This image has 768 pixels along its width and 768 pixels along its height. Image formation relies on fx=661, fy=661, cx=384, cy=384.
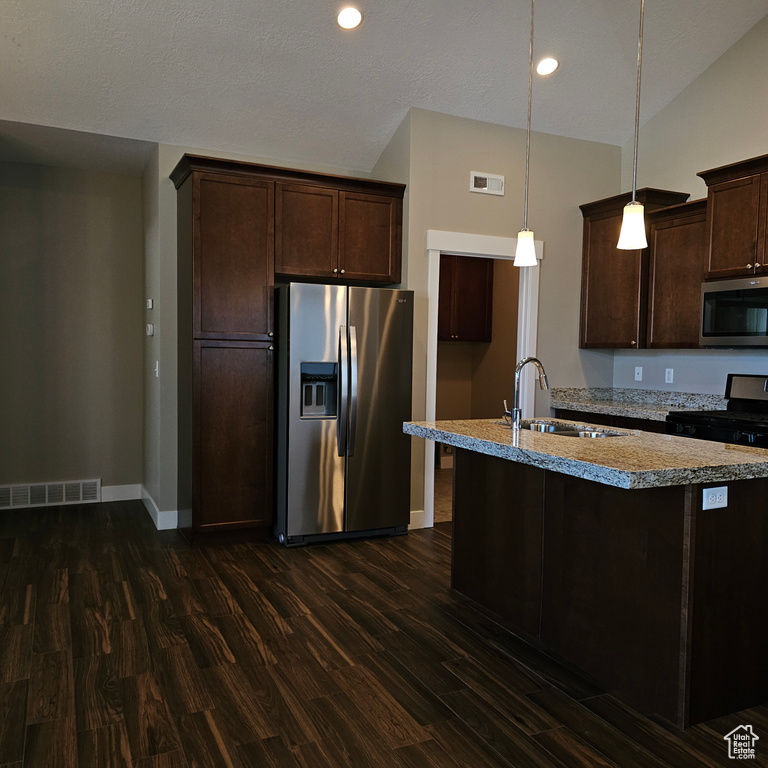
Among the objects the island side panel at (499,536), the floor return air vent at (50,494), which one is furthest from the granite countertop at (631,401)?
the floor return air vent at (50,494)

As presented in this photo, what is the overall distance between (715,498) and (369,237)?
120 inches

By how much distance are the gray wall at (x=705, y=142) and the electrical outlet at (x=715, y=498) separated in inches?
95.8

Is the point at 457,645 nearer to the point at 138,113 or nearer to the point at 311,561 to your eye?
the point at 311,561

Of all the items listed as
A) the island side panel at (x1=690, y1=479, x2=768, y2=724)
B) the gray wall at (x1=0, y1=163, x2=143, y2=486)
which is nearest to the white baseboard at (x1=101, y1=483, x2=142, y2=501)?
the gray wall at (x1=0, y1=163, x2=143, y2=486)

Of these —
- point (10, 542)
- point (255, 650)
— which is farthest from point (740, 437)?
point (10, 542)

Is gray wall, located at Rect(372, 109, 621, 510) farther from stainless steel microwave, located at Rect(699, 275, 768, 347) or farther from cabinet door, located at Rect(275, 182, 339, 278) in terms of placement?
stainless steel microwave, located at Rect(699, 275, 768, 347)

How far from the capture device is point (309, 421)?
4.21 m

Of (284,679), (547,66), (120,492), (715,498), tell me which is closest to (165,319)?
(120,492)

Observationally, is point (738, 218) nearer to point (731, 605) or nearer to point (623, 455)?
point (623, 455)

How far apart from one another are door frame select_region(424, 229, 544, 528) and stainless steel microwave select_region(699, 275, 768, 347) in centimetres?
121

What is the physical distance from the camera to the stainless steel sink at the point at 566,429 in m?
2.96

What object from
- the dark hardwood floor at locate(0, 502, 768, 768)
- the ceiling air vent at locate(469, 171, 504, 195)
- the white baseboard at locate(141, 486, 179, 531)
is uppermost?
the ceiling air vent at locate(469, 171, 504, 195)

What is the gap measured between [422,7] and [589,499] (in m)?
2.90

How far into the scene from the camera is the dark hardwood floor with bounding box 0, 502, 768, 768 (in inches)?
81.0
